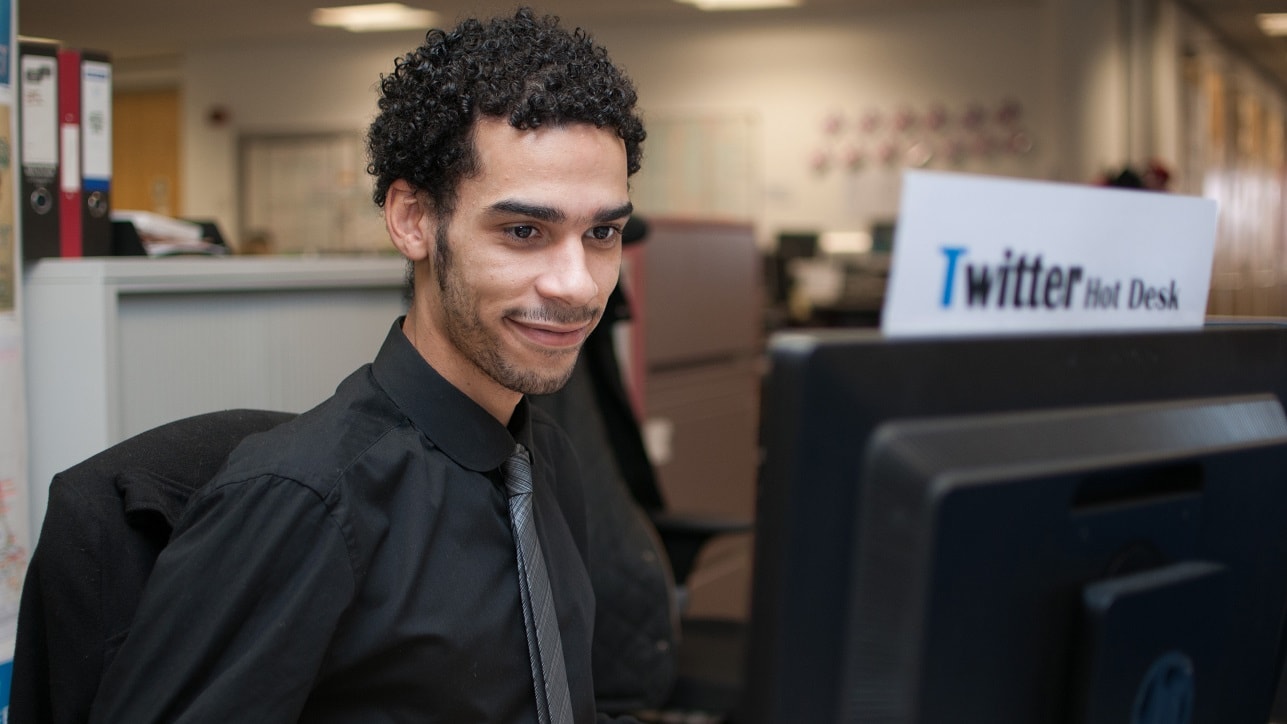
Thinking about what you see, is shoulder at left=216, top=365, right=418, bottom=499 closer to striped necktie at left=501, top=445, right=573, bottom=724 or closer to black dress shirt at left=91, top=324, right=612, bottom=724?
black dress shirt at left=91, top=324, right=612, bottom=724

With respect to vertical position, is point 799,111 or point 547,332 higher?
point 799,111

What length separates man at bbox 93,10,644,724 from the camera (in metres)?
0.80

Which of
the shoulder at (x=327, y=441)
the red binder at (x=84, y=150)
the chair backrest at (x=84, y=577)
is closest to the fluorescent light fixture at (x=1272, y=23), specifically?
the red binder at (x=84, y=150)

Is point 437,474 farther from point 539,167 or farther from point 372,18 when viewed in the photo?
point 372,18

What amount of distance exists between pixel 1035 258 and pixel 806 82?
6.45 meters

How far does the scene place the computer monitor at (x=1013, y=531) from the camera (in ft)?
1.59

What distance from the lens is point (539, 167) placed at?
0.97 meters

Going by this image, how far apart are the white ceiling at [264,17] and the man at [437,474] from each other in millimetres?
4735

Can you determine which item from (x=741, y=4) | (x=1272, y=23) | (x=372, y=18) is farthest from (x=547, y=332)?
(x=1272, y=23)

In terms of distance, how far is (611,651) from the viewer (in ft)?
5.77

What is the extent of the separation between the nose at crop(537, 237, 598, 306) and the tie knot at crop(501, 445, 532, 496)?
14cm

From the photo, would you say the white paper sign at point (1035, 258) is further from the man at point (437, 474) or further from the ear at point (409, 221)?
the ear at point (409, 221)

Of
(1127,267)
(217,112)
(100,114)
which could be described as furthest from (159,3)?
(1127,267)

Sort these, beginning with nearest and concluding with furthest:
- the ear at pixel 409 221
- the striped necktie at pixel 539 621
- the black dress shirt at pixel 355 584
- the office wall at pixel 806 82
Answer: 1. the black dress shirt at pixel 355 584
2. the striped necktie at pixel 539 621
3. the ear at pixel 409 221
4. the office wall at pixel 806 82
